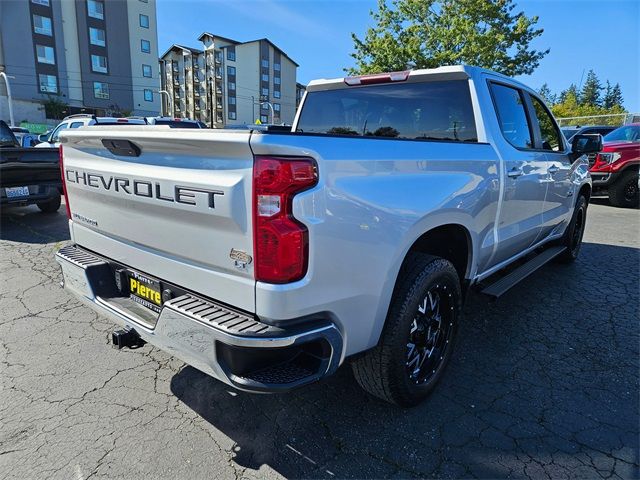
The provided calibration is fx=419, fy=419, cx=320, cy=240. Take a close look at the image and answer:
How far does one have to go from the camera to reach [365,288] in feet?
6.51

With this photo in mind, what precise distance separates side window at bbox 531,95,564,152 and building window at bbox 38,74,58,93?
5299 cm

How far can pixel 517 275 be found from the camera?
3711mm

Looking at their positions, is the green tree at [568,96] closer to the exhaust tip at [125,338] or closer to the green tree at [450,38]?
the green tree at [450,38]

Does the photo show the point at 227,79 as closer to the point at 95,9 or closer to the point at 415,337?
the point at 95,9

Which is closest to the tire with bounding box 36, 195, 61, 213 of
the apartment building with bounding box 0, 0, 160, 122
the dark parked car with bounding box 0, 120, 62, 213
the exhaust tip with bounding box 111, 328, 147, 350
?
the dark parked car with bounding box 0, 120, 62, 213

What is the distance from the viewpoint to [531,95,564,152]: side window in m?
4.13

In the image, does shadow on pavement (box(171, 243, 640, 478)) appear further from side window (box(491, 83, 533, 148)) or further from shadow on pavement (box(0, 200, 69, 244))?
shadow on pavement (box(0, 200, 69, 244))

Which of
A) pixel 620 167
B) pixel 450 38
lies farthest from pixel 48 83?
pixel 620 167

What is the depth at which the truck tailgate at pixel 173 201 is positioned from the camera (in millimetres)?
1743

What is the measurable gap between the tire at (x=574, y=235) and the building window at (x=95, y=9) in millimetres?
55047

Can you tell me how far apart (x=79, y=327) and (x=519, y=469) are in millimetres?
3368

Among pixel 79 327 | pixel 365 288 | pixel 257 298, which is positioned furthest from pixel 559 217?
pixel 79 327

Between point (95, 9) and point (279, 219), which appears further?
point (95, 9)

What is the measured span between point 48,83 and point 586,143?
53616mm
